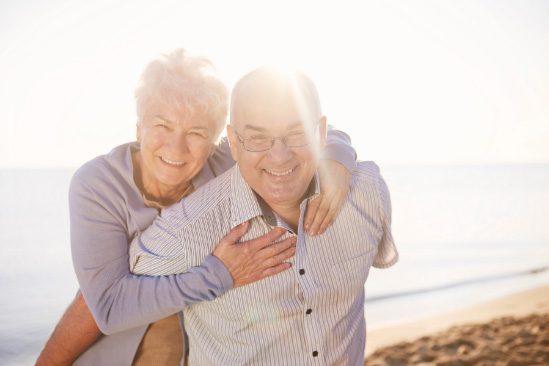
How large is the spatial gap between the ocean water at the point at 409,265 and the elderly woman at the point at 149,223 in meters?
5.02

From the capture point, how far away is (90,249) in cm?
219

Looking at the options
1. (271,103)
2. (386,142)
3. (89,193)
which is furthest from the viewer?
(386,142)

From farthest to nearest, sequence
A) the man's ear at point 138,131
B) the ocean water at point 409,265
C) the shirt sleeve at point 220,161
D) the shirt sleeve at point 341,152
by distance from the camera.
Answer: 1. the ocean water at point 409,265
2. the shirt sleeve at point 220,161
3. the man's ear at point 138,131
4. the shirt sleeve at point 341,152

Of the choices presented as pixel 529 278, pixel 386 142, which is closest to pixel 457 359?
pixel 529 278

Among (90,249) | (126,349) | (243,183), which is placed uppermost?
(243,183)

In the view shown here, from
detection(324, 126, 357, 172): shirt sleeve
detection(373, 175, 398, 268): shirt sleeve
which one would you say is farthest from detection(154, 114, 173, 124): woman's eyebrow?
detection(373, 175, 398, 268): shirt sleeve

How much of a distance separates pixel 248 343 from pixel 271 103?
0.92 m

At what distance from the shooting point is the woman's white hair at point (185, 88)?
2344 mm

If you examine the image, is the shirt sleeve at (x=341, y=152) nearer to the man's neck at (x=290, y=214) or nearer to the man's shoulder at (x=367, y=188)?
the man's shoulder at (x=367, y=188)

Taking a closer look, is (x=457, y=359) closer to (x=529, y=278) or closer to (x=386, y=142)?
(x=529, y=278)

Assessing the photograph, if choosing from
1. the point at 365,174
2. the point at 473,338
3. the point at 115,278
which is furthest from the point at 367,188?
the point at 473,338

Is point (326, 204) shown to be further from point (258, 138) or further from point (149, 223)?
point (149, 223)

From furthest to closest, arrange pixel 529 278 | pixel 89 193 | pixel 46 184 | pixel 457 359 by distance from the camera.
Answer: pixel 46 184 → pixel 529 278 → pixel 457 359 → pixel 89 193

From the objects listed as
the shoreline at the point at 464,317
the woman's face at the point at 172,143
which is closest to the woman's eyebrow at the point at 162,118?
the woman's face at the point at 172,143
